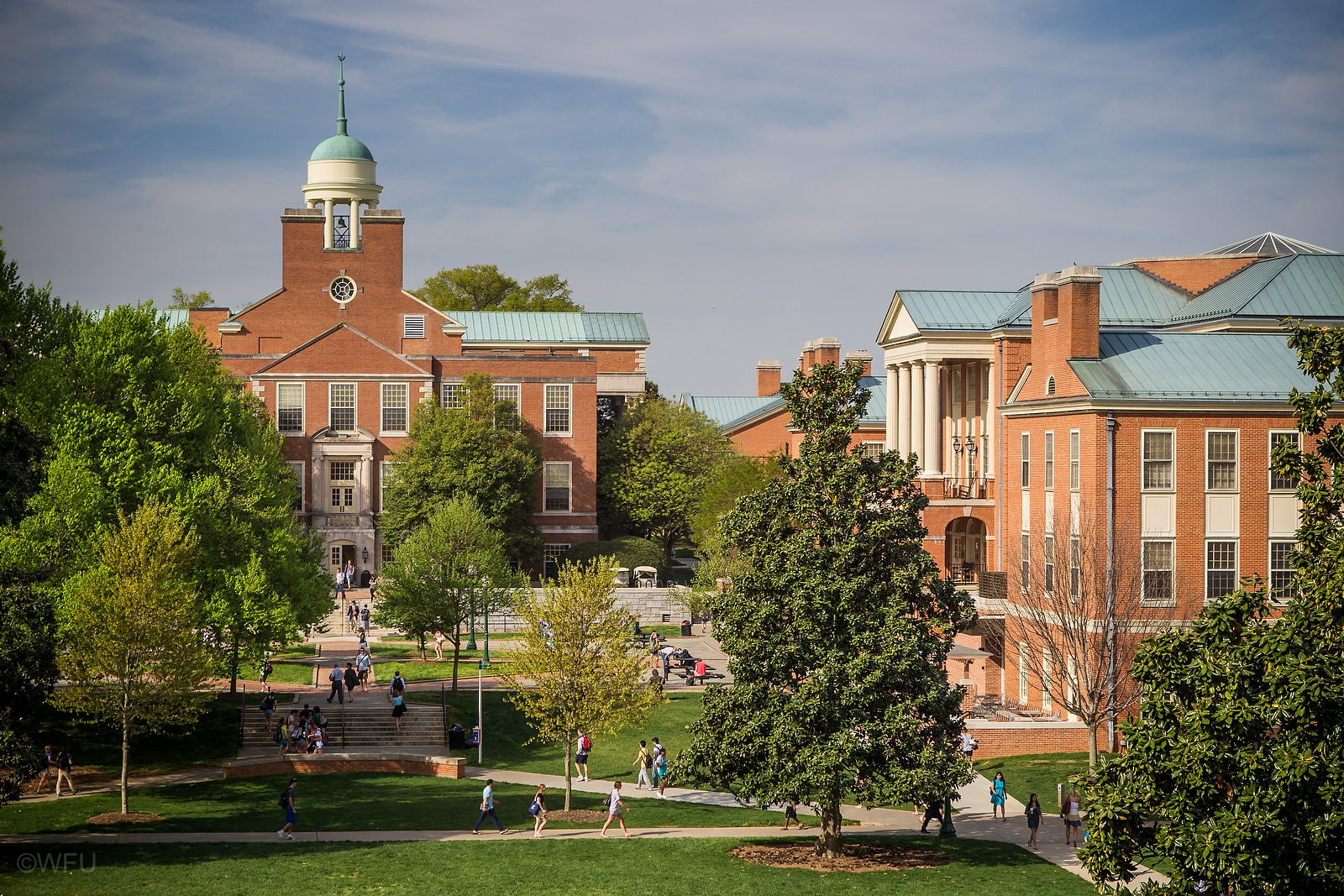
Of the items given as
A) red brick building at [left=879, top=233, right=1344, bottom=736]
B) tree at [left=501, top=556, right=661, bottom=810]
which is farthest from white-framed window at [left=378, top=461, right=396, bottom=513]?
tree at [left=501, top=556, right=661, bottom=810]

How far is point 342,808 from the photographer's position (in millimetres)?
32062

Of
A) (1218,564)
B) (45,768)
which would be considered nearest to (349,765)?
(45,768)

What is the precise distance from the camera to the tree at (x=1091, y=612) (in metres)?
37.5

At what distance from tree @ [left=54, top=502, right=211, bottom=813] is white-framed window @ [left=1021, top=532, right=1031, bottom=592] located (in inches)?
1066

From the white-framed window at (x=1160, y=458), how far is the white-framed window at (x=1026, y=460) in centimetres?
553

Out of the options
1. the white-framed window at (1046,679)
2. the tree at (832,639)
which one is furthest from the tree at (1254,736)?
the white-framed window at (1046,679)

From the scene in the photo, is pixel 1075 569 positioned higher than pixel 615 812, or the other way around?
pixel 1075 569

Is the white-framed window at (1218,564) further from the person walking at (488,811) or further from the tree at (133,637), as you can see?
the tree at (133,637)

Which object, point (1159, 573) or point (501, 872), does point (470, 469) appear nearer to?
point (1159, 573)

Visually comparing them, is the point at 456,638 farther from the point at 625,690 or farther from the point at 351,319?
the point at 351,319

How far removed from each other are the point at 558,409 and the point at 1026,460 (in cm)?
3459

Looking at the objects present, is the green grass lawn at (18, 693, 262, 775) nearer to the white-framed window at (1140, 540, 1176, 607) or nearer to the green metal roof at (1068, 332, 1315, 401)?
the white-framed window at (1140, 540, 1176, 607)

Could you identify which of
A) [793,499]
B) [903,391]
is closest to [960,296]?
[903,391]

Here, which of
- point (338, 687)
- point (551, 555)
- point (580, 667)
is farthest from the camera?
point (551, 555)
